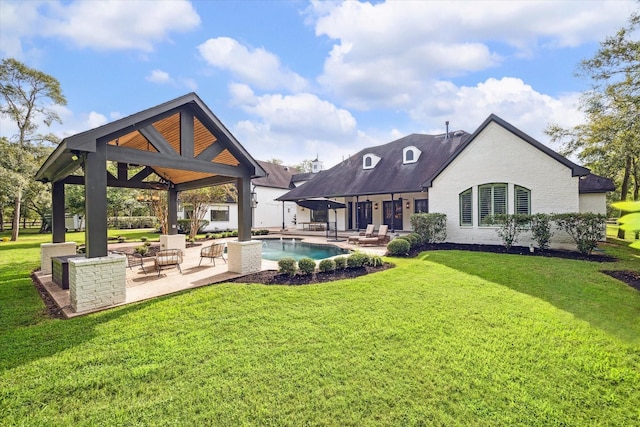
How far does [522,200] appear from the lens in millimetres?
13539

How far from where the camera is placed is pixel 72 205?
27797 mm

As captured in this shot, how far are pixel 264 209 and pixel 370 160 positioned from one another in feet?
44.1

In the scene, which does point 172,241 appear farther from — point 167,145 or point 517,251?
point 517,251

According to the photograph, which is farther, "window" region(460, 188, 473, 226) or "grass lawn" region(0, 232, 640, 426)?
"window" region(460, 188, 473, 226)

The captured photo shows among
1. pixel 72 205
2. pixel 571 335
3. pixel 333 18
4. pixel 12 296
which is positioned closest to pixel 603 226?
pixel 571 335

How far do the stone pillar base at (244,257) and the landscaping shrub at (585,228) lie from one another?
38.9 ft

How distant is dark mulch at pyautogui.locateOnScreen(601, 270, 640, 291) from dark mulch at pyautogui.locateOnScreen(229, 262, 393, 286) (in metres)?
6.39

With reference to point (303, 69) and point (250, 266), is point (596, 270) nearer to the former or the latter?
point (250, 266)

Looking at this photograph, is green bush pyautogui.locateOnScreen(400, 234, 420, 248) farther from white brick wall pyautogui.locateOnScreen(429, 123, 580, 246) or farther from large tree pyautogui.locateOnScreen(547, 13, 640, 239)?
large tree pyautogui.locateOnScreen(547, 13, 640, 239)

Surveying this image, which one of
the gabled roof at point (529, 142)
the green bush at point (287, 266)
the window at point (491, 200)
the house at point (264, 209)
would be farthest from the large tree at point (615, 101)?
the house at point (264, 209)

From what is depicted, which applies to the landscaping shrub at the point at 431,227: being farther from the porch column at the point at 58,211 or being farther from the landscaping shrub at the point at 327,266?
the porch column at the point at 58,211

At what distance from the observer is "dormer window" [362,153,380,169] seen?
24.3 m

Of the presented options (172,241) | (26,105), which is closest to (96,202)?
(172,241)

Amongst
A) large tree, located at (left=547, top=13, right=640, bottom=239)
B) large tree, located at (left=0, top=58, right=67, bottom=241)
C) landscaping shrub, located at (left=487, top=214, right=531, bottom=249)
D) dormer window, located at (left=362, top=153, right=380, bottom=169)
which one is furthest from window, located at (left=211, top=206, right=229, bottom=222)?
large tree, located at (left=547, top=13, right=640, bottom=239)
